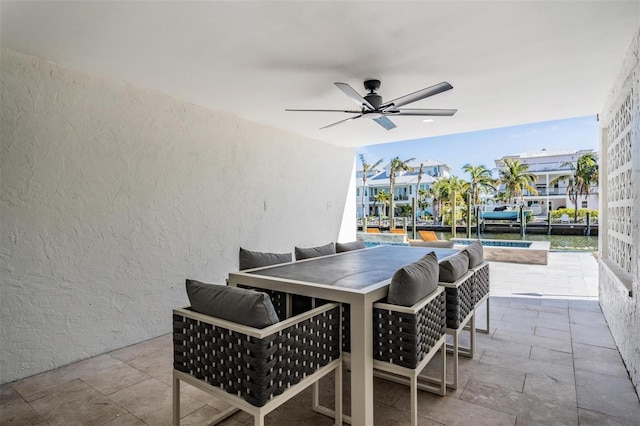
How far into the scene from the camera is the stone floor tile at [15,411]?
205 centimetres

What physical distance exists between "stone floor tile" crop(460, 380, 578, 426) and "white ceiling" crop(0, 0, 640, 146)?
2430mm

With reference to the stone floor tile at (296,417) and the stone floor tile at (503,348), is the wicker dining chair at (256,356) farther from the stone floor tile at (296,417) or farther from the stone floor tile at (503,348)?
the stone floor tile at (503,348)

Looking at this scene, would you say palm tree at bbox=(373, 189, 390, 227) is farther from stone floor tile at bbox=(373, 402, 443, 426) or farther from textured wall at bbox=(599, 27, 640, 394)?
stone floor tile at bbox=(373, 402, 443, 426)

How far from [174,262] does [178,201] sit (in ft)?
2.15

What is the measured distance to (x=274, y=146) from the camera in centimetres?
507

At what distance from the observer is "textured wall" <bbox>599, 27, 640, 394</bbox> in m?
2.41

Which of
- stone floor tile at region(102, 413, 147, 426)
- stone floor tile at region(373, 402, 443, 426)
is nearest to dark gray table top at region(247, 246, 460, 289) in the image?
stone floor tile at region(373, 402, 443, 426)

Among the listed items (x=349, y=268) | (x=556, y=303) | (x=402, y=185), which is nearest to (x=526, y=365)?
(x=349, y=268)

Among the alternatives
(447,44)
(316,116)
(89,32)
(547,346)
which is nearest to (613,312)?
(547,346)

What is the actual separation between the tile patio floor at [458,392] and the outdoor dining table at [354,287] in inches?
13.8

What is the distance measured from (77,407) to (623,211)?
460 centimetres

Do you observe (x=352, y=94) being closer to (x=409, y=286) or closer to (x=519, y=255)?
(x=409, y=286)

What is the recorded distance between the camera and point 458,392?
2279 mm

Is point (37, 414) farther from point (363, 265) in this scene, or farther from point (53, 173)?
point (363, 265)
